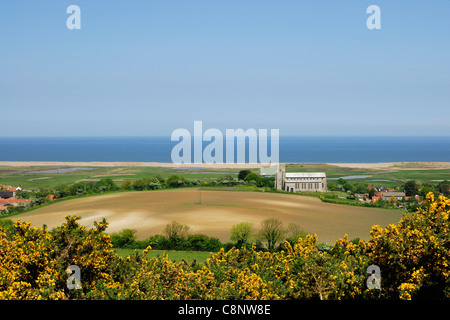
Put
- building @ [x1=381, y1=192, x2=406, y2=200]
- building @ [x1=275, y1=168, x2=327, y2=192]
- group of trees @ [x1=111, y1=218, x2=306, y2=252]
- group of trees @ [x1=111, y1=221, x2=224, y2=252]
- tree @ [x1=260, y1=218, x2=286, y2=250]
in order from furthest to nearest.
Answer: building @ [x1=275, y1=168, x2=327, y2=192] → building @ [x1=381, y1=192, x2=406, y2=200] → group of trees @ [x1=111, y1=221, x2=224, y2=252] → group of trees @ [x1=111, y1=218, x2=306, y2=252] → tree @ [x1=260, y1=218, x2=286, y2=250]

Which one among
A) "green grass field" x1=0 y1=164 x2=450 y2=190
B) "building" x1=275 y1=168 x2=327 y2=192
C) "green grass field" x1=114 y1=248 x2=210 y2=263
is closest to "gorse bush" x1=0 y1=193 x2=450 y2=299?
"green grass field" x1=114 y1=248 x2=210 y2=263

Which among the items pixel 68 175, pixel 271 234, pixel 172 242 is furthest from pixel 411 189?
pixel 68 175

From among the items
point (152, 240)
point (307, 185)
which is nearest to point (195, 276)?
point (152, 240)

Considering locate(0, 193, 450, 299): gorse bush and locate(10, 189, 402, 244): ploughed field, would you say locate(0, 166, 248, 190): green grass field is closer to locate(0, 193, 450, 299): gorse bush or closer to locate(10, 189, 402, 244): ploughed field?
locate(10, 189, 402, 244): ploughed field

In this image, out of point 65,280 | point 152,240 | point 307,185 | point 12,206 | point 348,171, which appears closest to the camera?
point 65,280

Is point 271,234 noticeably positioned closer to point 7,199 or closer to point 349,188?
point 7,199

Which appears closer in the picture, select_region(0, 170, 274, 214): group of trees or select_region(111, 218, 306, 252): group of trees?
select_region(111, 218, 306, 252): group of trees

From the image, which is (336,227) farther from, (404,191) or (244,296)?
(404,191)
